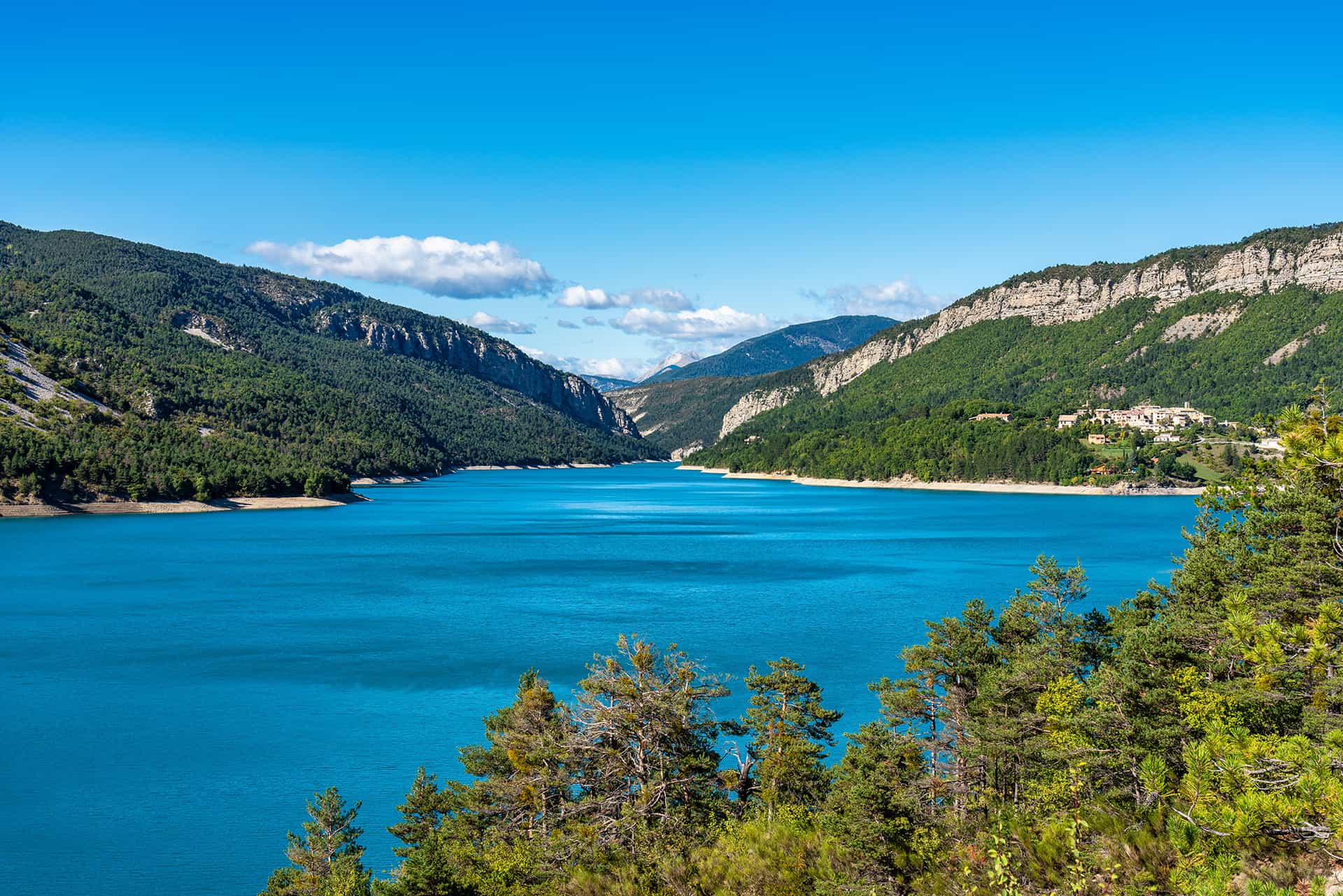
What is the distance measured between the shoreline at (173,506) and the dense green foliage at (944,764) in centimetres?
9274

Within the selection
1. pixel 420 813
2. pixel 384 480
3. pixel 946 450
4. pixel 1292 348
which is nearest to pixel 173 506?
pixel 384 480

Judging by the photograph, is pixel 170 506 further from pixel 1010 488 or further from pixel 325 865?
pixel 1010 488

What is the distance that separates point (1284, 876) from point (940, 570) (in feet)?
174

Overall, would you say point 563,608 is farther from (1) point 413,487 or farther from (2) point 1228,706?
(1) point 413,487

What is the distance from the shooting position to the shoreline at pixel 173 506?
93.8 metres

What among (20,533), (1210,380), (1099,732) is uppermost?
(1210,380)

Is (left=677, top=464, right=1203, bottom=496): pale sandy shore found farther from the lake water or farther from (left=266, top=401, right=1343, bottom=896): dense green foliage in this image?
(left=266, top=401, right=1343, bottom=896): dense green foliage

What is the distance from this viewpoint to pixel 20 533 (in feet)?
268

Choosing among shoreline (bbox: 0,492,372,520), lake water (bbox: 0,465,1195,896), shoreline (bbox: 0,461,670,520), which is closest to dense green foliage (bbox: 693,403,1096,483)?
lake water (bbox: 0,465,1195,896)

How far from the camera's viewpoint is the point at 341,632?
4350 centimetres

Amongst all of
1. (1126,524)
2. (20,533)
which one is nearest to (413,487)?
(20,533)

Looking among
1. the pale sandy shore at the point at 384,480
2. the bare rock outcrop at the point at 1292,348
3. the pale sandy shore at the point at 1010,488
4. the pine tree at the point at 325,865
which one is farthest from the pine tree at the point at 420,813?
the bare rock outcrop at the point at 1292,348

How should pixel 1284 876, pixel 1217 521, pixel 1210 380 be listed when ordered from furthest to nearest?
pixel 1210 380
pixel 1217 521
pixel 1284 876

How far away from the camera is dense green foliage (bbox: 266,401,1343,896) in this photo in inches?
484
